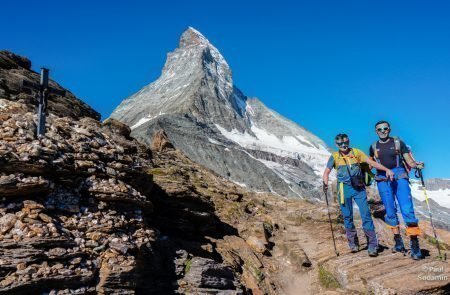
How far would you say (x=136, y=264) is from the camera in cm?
948

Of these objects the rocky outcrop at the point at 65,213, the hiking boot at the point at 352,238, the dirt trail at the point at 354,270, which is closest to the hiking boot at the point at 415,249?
the dirt trail at the point at 354,270

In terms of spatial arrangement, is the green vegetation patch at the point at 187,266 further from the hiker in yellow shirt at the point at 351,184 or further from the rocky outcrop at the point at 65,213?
the hiker in yellow shirt at the point at 351,184

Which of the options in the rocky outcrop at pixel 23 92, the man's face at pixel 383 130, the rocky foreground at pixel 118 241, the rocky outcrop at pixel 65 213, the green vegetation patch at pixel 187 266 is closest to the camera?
the rocky outcrop at pixel 65 213

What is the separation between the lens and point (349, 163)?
1271 cm

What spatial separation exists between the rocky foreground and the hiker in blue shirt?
938 millimetres

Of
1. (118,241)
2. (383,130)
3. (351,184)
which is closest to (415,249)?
(351,184)

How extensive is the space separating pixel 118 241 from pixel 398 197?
322 inches

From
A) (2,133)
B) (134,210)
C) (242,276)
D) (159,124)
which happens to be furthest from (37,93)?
(159,124)

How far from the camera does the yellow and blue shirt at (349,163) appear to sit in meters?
12.6

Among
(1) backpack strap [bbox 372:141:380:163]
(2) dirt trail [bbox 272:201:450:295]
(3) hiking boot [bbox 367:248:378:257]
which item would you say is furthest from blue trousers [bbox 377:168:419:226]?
(2) dirt trail [bbox 272:201:450:295]

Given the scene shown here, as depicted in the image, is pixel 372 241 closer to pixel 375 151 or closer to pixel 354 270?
pixel 354 270

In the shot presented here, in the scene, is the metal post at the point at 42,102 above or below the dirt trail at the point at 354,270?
above

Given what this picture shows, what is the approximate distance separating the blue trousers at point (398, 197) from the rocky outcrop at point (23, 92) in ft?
40.5

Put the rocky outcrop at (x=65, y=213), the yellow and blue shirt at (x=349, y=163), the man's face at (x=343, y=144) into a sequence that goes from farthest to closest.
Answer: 1. the man's face at (x=343, y=144)
2. the yellow and blue shirt at (x=349, y=163)
3. the rocky outcrop at (x=65, y=213)
